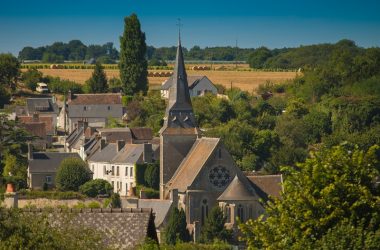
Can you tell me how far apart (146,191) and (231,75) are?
70.5 m

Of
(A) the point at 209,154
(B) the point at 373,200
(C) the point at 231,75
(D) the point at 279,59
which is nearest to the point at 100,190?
(A) the point at 209,154

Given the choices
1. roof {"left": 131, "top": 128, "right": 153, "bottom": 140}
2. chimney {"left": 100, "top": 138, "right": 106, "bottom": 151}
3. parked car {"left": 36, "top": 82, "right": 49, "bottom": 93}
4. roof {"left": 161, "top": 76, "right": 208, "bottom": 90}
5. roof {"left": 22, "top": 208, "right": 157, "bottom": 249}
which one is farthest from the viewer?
parked car {"left": 36, "top": 82, "right": 49, "bottom": 93}

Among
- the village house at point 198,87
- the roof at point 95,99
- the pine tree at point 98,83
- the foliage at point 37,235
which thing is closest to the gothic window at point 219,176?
the roof at point 95,99

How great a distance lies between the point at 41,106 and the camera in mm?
111625

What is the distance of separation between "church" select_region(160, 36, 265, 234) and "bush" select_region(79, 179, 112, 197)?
4.25m

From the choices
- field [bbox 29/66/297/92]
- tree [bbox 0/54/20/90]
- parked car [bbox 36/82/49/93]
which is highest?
tree [bbox 0/54/20/90]

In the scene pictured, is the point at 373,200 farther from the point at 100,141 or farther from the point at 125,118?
the point at 125,118

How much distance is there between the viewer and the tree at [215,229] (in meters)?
61.4

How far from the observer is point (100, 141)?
8494 centimetres

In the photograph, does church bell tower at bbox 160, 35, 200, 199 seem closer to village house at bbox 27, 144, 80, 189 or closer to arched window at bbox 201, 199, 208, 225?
arched window at bbox 201, 199, 208, 225

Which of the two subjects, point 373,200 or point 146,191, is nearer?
point 373,200

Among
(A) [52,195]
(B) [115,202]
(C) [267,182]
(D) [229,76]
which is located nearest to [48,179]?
(A) [52,195]

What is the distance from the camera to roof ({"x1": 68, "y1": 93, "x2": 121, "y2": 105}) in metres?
108

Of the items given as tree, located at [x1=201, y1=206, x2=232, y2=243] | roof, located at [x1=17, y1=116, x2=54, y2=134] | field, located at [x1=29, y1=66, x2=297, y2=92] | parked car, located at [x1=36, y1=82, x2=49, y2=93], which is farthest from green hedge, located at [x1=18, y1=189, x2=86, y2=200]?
field, located at [x1=29, y1=66, x2=297, y2=92]
